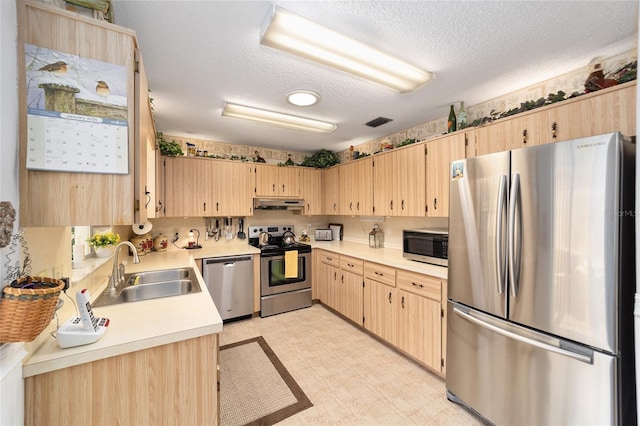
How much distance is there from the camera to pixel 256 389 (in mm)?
2084

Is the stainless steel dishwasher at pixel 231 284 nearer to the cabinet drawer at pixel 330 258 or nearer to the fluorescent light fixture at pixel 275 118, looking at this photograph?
the cabinet drawer at pixel 330 258

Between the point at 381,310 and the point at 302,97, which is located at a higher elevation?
the point at 302,97

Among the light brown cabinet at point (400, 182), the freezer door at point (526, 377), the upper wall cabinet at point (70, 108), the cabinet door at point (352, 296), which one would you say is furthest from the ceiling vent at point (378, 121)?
the upper wall cabinet at point (70, 108)

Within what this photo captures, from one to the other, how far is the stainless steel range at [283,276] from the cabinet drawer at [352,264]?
2.28 feet

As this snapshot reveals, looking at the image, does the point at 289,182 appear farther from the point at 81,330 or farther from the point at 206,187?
the point at 81,330

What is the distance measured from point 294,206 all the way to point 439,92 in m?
2.64

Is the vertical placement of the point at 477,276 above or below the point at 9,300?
below

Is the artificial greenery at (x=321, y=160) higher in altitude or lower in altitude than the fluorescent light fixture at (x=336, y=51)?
lower

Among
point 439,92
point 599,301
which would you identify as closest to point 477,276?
point 599,301

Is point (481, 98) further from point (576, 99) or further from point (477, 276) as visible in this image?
point (477, 276)

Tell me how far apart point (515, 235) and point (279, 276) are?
288cm

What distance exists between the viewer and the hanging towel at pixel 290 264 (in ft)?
11.9

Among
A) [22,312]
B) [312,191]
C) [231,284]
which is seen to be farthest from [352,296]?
[22,312]

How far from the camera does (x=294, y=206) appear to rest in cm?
420
